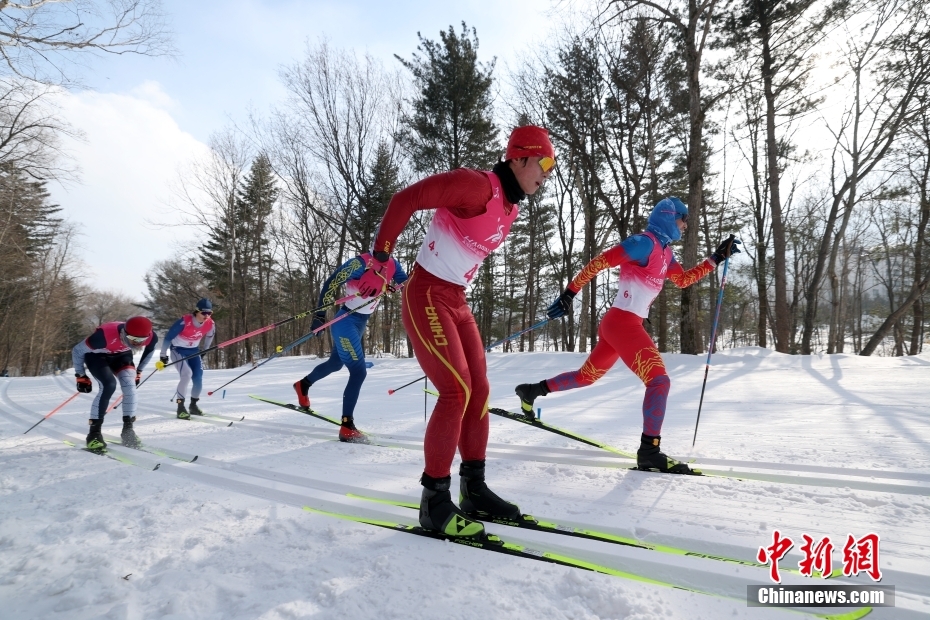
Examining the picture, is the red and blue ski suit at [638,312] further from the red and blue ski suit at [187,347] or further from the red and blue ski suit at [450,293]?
the red and blue ski suit at [187,347]

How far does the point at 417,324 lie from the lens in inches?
93.0

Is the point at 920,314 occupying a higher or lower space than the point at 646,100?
lower

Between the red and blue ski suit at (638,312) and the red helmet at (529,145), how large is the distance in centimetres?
153

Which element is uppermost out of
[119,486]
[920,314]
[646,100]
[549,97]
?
[549,97]

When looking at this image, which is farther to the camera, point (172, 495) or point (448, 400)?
point (172, 495)

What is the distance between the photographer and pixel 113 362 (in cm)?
492

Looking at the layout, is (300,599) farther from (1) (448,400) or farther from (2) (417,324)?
(2) (417,324)

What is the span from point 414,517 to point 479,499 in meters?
0.37

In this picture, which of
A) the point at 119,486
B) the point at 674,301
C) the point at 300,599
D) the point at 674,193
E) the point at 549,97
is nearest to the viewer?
the point at 300,599

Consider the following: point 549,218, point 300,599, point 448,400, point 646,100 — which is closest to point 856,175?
point 646,100

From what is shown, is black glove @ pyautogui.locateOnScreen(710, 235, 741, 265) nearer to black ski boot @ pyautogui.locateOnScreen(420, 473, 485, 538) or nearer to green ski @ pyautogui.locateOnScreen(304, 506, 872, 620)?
green ski @ pyautogui.locateOnScreen(304, 506, 872, 620)

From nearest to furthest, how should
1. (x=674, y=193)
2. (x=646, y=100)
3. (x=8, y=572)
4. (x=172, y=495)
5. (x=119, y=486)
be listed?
(x=8, y=572)
(x=172, y=495)
(x=119, y=486)
(x=646, y=100)
(x=674, y=193)

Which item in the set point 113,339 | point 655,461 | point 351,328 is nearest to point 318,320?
point 351,328

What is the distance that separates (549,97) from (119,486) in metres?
15.7
